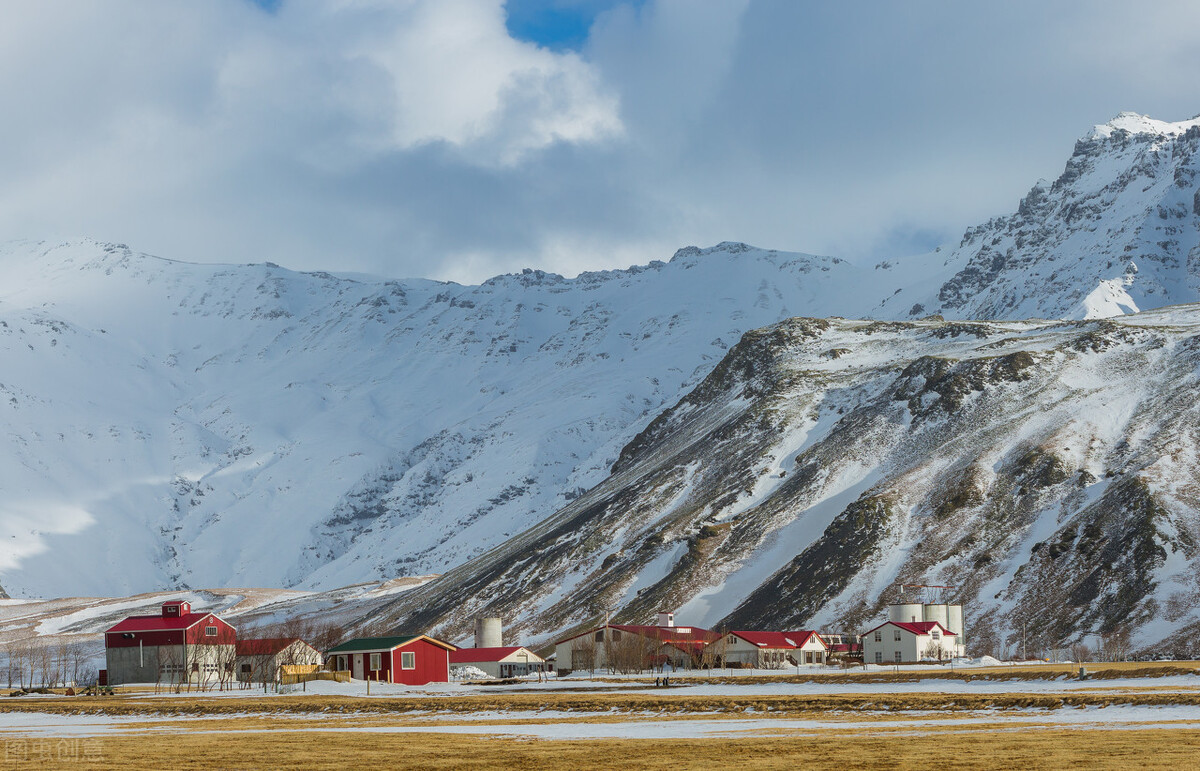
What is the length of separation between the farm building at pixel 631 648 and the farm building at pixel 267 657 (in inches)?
1284

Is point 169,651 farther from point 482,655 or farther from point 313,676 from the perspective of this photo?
point 482,655

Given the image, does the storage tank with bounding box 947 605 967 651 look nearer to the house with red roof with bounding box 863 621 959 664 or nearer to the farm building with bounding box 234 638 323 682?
the house with red roof with bounding box 863 621 959 664

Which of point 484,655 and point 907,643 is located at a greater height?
point 484,655

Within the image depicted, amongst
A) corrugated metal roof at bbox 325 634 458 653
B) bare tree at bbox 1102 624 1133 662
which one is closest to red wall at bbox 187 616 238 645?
corrugated metal roof at bbox 325 634 458 653

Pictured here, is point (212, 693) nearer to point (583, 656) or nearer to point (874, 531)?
point (583, 656)

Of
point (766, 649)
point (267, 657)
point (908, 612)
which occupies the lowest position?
point (766, 649)

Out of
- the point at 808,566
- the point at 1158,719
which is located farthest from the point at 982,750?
the point at 808,566

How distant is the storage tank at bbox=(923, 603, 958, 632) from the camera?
156 metres

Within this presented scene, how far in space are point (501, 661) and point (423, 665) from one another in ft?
75.6

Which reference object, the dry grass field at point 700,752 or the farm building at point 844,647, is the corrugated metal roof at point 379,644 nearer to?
the farm building at point 844,647

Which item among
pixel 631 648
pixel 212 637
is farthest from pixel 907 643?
pixel 212 637

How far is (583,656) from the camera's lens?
6038 inches

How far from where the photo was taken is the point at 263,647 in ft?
417

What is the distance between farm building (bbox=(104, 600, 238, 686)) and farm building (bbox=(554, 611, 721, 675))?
39.7 metres
